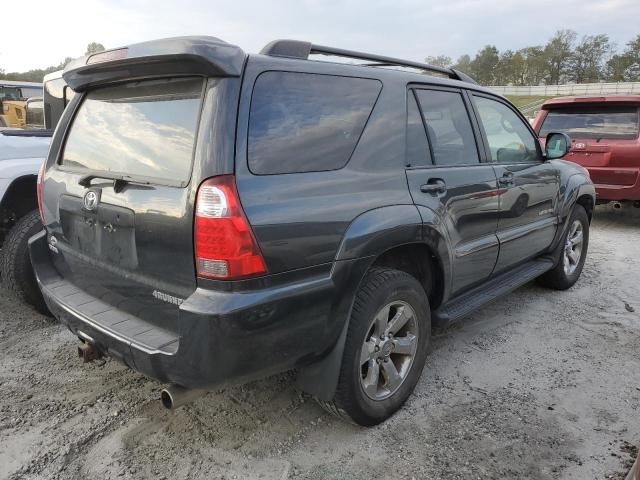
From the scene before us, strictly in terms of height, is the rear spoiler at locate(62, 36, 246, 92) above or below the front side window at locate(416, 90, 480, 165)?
above

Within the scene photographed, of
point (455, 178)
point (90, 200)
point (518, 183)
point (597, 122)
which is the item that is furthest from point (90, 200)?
point (597, 122)

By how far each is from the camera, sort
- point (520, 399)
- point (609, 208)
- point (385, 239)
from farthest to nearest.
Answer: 1. point (609, 208)
2. point (520, 399)
3. point (385, 239)

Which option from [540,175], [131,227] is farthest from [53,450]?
[540,175]

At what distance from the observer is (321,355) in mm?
2316

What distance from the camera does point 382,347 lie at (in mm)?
2619

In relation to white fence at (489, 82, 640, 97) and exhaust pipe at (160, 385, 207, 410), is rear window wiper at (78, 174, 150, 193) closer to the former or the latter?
exhaust pipe at (160, 385, 207, 410)

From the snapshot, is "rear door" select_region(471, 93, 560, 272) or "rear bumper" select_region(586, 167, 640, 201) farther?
"rear bumper" select_region(586, 167, 640, 201)

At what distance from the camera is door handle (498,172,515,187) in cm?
346

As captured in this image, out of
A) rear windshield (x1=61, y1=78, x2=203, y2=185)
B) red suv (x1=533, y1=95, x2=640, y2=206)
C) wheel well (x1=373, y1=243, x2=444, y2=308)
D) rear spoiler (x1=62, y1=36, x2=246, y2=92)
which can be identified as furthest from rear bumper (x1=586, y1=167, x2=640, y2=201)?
rear windshield (x1=61, y1=78, x2=203, y2=185)

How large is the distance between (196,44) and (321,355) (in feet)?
4.63

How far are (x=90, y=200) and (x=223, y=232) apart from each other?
862mm

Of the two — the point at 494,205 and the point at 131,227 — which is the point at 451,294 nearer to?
the point at 494,205

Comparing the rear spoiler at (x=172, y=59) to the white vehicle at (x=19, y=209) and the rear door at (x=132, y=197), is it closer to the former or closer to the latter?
the rear door at (x=132, y=197)

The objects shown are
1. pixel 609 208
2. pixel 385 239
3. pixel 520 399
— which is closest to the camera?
pixel 385 239
